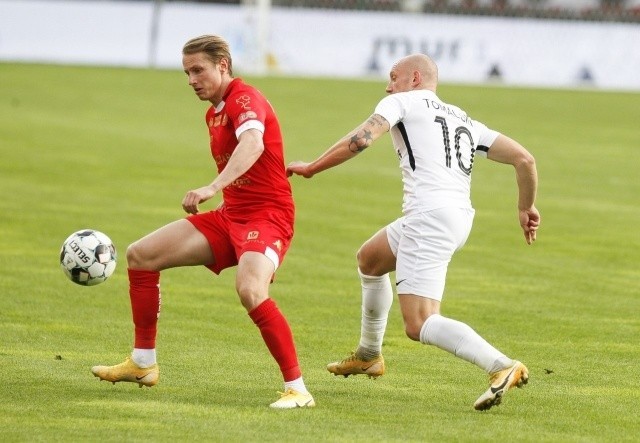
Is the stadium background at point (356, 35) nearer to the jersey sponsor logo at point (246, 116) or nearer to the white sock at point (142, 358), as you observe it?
the white sock at point (142, 358)

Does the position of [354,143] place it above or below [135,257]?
above

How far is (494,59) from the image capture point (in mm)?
40188

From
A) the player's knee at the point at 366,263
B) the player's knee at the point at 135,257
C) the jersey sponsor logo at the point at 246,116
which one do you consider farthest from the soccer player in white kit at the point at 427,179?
the player's knee at the point at 135,257

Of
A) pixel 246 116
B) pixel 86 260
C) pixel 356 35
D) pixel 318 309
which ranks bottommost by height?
pixel 318 309

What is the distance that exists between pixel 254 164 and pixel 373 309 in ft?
4.20

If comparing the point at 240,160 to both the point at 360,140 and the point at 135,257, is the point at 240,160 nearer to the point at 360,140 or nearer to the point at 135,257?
the point at 360,140

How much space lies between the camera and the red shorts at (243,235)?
318 inches

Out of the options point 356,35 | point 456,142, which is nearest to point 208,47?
point 456,142

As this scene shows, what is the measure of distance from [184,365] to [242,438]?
6.94 ft

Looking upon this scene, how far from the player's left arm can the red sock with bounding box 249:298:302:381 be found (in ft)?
2.27

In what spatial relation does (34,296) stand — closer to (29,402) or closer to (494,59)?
(29,402)

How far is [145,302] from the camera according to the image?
27.6ft

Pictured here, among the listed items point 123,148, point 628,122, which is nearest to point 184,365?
point 123,148

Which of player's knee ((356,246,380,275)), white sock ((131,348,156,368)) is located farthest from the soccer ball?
player's knee ((356,246,380,275))
